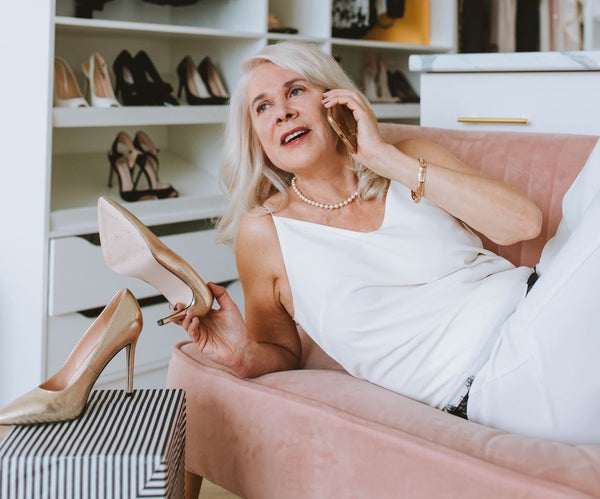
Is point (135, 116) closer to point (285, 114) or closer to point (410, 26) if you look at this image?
point (285, 114)

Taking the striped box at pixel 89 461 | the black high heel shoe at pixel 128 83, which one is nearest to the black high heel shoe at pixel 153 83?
the black high heel shoe at pixel 128 83

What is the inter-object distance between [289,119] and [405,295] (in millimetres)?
395

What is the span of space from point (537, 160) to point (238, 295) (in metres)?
1.41

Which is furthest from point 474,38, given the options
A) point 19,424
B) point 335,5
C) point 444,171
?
point 19,424

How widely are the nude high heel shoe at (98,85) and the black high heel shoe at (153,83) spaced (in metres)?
0.14

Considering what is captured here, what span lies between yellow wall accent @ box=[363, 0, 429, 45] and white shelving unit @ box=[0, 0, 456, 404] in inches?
2.0

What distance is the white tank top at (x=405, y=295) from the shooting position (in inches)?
51.3

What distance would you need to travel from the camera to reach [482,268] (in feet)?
4.64

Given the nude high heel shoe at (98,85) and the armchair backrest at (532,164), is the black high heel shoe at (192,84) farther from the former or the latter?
the armchair backrest at (532,164)

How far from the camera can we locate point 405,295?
1.37 m

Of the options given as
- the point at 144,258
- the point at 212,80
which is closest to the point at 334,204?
the point at 144,258

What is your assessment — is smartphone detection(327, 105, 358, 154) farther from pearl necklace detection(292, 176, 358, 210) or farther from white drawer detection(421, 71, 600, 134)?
white drawer detection(421, 71, 600, 134)

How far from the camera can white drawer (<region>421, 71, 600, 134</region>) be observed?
175 cm

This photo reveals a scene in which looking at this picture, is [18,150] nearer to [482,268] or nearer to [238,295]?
[238,295]
